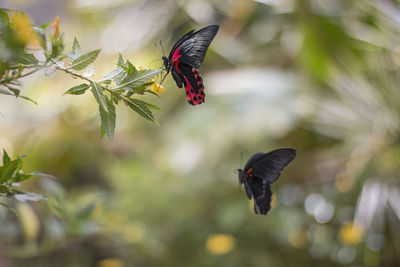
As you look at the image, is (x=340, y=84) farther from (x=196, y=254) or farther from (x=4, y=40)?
(x=4, y=40)

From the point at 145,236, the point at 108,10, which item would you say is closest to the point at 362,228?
the point at 145,236

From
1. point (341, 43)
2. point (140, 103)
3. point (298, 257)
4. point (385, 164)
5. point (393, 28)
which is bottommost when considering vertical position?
point (140, 103)

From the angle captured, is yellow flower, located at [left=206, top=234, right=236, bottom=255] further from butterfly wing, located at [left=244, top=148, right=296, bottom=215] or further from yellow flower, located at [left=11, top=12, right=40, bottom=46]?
yellow flower, located at [left=11, top=12, right=40, bottom=46]

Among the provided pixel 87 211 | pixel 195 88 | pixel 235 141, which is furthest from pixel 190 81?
pixel 235 141

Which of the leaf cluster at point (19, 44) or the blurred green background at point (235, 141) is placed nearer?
the leaf cluster at point (19, 44)

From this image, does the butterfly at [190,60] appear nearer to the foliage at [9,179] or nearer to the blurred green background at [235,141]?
the foliage at [9,179]

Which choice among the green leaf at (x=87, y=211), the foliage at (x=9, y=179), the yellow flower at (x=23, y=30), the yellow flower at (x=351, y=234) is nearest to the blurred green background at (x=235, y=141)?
the yellow flower at (x=351, y=234)

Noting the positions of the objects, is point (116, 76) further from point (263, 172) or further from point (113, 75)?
point (263, 172)

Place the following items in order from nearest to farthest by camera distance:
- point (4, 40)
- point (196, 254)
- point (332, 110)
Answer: point (4, 40), point (196, 254), point (332, 110)
